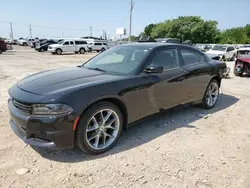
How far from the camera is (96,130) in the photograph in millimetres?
3209

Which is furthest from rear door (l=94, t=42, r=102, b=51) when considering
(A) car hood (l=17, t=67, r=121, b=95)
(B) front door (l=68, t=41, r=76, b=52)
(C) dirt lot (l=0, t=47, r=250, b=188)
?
(A) car hood (l=17, t=67, r=121, b=95)

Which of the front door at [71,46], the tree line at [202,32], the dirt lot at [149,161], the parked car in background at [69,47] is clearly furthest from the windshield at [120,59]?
the tree line at [202,32]

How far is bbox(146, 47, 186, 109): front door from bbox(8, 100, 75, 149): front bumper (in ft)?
5.29

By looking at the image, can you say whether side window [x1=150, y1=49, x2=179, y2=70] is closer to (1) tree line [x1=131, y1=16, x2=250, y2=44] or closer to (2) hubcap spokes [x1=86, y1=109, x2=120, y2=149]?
(2) hubcap spokes [x1=86, y1=109, x2=120, y2=149]

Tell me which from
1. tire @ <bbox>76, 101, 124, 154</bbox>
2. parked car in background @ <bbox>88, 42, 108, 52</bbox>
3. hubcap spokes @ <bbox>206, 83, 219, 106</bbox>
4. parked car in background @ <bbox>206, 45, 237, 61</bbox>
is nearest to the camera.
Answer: tire @ <bbox>76, 101, 124, 154</bbox>

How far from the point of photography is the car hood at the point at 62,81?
9.77ft

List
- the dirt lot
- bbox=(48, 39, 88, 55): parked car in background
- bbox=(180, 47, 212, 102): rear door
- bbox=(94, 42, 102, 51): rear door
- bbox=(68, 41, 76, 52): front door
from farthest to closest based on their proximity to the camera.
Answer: bbox=(94, 42, 102, 51): rear door < bbox=(68, 41, 76, 52): front door < bbox=(48, 39, 88, 55): parked car in background < bbox=(180, 47, 212, 102): rear door < the dirt lot

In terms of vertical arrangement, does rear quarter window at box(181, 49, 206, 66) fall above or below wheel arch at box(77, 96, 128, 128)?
above

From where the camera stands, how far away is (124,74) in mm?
3627

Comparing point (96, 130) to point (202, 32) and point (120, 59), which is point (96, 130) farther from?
point (202, 32)

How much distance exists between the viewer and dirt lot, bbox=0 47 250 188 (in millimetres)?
2680

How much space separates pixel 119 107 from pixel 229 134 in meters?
2.08

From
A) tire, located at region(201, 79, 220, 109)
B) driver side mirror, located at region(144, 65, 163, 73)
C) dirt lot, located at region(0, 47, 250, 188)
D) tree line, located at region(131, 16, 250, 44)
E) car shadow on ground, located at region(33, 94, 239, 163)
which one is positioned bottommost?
dirt lot, located at region(0, 47, 250, 188)

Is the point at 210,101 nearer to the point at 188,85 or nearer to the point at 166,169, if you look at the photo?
the point at 188,85
